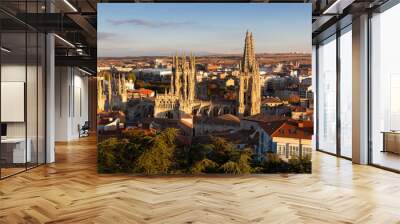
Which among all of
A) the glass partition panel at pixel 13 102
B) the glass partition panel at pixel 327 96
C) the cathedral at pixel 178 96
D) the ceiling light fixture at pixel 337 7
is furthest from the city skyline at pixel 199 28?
the glass partition panel at pixel 327 96

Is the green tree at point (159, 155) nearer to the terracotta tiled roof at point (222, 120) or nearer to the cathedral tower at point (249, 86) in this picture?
the terracotta tiled roof at point (222, 120)

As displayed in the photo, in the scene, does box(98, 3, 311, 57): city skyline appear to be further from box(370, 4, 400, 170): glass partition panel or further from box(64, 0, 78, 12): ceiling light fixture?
box(370, 4, 400, 170): glass partition panel

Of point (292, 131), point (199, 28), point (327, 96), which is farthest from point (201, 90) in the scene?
point (327, 96)

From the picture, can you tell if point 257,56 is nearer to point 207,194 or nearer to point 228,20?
point 228,20

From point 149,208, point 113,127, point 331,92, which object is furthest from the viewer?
point 331,92

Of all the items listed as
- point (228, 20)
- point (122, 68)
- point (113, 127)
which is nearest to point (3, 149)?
point (113, 127)

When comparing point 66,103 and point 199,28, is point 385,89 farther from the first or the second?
point 66,103

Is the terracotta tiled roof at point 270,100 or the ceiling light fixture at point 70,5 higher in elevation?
the ceiling light fixture at point 70,5
